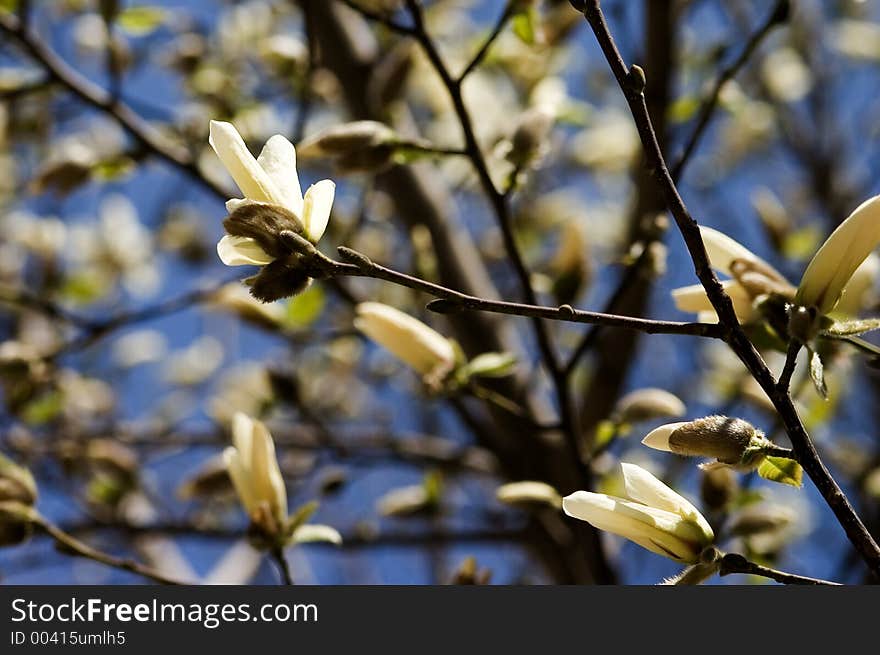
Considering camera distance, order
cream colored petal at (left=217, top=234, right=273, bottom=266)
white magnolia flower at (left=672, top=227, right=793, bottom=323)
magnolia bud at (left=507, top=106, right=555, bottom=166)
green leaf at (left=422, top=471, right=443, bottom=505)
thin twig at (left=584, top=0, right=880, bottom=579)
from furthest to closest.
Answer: green leaf at (left=422, top=471, right=443, bottom=505) < magnolia bud at (left=507, top=106, right=555, bottom=166) < white magnolia flower at (left=672, top=227, right=793, bottom=323) < cream colored petal at (left=217, top=234, right=273, bottom=266) < thin twig at (left=584, top=0, right=880, bottom=579)

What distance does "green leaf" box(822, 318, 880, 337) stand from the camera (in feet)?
2.82

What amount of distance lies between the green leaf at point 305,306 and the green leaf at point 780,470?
1.01 meters

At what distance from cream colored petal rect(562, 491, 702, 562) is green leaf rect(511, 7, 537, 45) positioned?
74cm

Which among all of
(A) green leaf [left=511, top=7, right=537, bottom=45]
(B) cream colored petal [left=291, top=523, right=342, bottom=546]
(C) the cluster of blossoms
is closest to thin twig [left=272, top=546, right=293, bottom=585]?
(B) cream colored petal [left=291, top=523, right=342, bottom=546]

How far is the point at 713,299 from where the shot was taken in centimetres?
81

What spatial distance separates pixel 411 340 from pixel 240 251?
1.44 ft

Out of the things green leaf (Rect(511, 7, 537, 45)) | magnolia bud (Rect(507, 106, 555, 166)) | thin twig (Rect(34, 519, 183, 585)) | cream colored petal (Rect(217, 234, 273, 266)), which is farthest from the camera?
green leaf (Rect(511, 7, 537, 45))

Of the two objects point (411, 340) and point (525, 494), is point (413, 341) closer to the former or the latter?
point (411, 340)

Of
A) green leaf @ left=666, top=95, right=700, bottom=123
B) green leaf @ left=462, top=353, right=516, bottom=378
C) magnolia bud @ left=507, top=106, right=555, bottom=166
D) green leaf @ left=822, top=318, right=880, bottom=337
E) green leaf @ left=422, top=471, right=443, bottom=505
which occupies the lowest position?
green leaf @ left=822, top=318, right=880, bottom=337

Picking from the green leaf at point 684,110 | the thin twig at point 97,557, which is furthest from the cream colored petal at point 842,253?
the green leaf at point 684,110

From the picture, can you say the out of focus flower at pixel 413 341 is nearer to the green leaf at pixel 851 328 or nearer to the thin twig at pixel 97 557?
the thin twig at pixel 97 557

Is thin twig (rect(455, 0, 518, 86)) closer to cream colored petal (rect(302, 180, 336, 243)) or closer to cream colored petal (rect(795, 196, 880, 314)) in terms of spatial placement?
cream colored petal (rect(302, 180, 336, 243))

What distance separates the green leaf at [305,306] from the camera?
5.80ft
